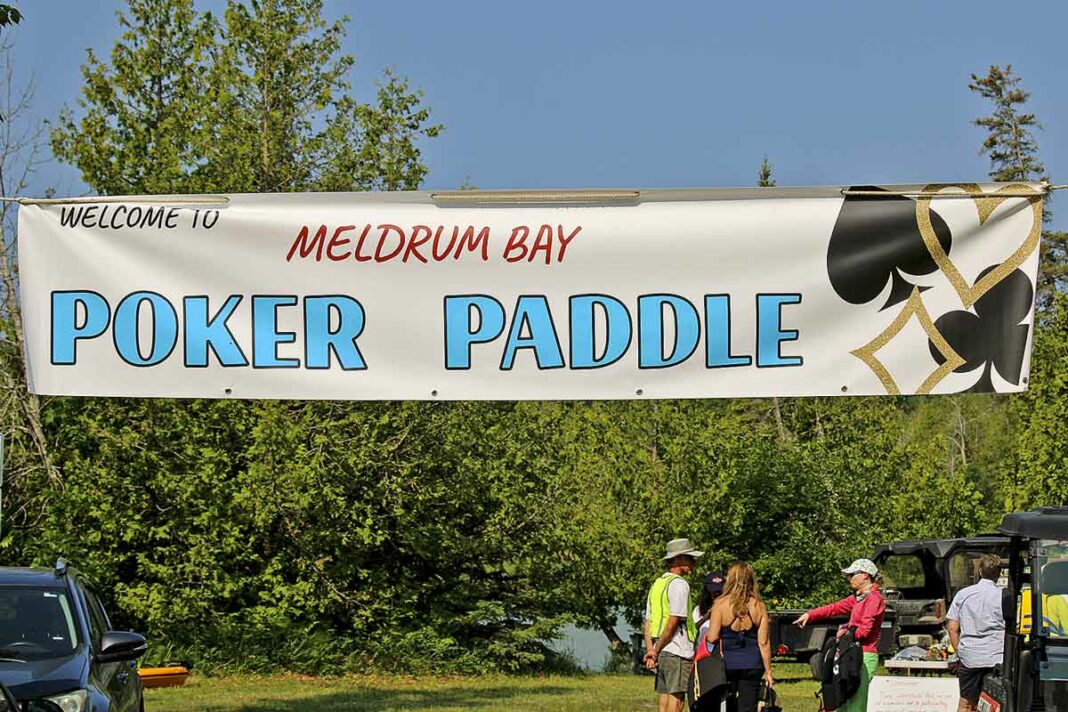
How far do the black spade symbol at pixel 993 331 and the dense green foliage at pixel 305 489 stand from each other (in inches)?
813

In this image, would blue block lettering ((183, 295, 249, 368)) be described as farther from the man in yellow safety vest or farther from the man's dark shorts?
the man's dark shorts

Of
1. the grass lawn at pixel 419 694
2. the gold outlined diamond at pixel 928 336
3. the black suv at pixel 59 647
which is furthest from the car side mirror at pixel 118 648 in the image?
the grass lawn at pixel 419 694

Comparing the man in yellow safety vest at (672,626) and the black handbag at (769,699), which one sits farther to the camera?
the man in yellow safety vest at (672,626)

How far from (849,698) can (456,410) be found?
16923 mm

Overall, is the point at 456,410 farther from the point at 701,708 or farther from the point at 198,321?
the point at 198,321

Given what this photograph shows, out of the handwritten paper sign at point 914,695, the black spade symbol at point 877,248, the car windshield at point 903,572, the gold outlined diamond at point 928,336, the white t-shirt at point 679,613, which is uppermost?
the black spade symbol at point 877,248

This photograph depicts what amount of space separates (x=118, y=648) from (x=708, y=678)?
445 centimetres

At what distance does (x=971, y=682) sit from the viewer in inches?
550

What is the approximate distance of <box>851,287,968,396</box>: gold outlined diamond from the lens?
7113mm

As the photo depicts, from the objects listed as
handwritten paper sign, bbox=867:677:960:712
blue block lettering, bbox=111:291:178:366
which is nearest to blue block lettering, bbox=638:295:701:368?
blue block lettering, bbox=111:291:178:366

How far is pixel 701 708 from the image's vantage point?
11758 mm

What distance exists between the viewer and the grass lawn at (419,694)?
19.8m

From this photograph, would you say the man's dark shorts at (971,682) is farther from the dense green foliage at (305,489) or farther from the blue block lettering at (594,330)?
the dense green foliage at (305,489)

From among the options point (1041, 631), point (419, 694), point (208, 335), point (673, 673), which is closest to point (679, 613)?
point (673, 673)
